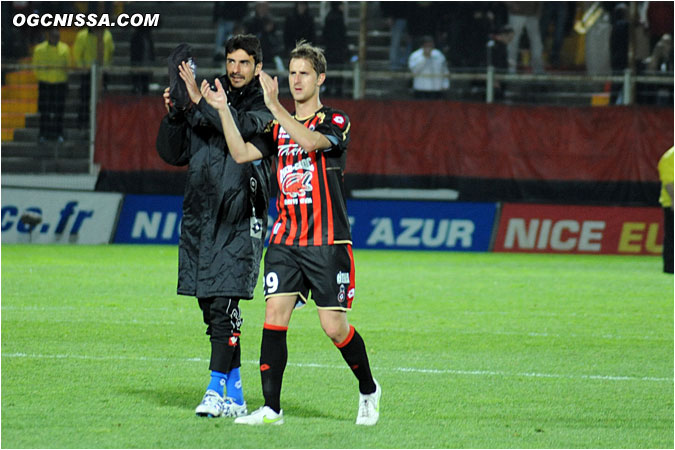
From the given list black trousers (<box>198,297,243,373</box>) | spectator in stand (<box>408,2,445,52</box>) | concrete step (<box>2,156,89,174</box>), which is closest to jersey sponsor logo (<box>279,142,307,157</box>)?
black trousers (<box>198,297,243,373</box>)

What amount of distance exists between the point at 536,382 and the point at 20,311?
5.16 meters

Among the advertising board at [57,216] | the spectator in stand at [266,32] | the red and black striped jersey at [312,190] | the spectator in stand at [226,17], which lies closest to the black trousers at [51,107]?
the advertising board at [57,216]

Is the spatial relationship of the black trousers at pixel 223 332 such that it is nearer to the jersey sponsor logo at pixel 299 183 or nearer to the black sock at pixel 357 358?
the black sock at pixel 357 358

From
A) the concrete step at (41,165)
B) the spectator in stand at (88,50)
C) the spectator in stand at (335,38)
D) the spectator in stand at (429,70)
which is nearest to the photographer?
the concrete step at (41,165)

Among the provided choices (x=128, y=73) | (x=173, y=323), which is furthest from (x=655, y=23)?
(x=173, y=323)

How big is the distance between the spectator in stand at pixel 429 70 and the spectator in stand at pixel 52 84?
6.07 m

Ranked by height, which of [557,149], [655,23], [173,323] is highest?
[655,23]

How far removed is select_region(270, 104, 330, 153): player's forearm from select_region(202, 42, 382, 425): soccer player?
14 cm

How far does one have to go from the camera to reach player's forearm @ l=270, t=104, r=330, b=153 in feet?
18.4

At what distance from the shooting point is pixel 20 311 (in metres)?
10.5

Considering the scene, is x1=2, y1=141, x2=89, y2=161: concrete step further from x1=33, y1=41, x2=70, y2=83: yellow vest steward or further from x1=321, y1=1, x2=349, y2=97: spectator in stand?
x1=321, y1=1, x2=349, y2=97: spectator in stand

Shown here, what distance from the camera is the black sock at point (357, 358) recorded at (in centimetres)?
601

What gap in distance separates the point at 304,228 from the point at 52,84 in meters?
15.0

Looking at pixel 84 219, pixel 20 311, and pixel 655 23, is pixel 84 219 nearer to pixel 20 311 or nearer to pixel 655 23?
pixel 20 311
